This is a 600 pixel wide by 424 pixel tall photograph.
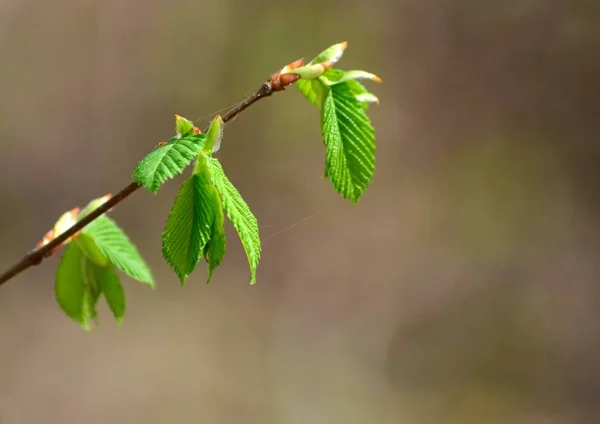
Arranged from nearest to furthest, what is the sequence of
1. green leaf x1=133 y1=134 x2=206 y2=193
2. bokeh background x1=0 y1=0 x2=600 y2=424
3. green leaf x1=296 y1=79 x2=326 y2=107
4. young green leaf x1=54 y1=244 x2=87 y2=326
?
green leaf x1=133 y1=134 x2=206 y2=193 → green leaf x1=296 y1=79 x2=326 y2=107 → young green leaf x1=54 y1=244 x2=87 y2=326 → bokeh background x1=0 y1=0 x2=600 y2=424

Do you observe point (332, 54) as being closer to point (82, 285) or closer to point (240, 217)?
point (240, 217)

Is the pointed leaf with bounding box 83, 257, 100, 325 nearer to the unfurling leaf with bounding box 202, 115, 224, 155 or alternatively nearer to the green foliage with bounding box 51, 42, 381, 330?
the green foliage with bounding box 51, 42, 381, 330

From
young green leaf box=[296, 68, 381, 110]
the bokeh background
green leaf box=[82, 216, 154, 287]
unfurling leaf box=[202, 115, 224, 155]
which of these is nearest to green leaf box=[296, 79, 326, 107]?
young green leaf box=[296, 68, 381, 110]

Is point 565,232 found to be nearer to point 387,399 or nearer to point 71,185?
point 387,399

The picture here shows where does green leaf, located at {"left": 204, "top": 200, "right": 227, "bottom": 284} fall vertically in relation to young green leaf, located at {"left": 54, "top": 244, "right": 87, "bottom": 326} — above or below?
below

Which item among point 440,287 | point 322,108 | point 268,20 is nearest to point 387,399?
point 440,287

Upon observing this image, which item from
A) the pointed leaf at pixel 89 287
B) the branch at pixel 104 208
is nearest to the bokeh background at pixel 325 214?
the pointed leaf at pixel 89 287
